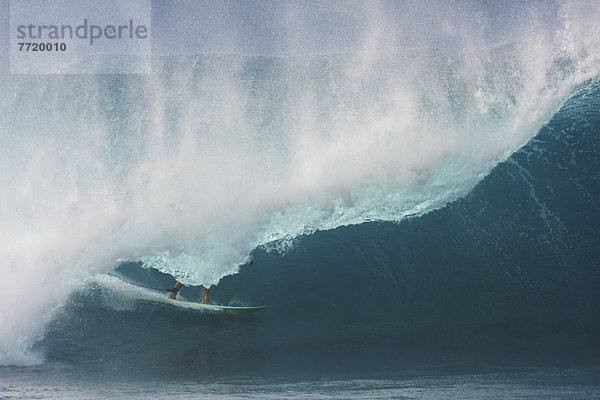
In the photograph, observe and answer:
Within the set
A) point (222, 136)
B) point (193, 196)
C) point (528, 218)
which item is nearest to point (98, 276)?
point (193, 196)

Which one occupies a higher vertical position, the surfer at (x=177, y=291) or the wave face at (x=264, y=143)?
the wave face at (x=264, y=143)

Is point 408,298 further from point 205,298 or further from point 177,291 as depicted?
point 177,291

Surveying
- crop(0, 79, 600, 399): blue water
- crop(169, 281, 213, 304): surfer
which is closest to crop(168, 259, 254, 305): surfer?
crop(169, 281, 213, 304): surfer

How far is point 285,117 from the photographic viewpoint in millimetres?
11000

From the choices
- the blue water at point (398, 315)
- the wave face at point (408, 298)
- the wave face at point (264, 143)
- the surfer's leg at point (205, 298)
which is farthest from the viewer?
the wave face at point (264, 143)

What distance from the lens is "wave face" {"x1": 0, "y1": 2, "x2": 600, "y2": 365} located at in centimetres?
902

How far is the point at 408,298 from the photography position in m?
8.10

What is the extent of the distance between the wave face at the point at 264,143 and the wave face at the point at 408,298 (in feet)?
0.73

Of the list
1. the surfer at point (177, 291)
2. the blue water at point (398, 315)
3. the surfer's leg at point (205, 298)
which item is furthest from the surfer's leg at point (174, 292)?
the surfer's leg at point (205, 298)

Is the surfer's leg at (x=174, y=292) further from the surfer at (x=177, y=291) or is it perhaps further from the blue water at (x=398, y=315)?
the blue water at (x=398, y=315)

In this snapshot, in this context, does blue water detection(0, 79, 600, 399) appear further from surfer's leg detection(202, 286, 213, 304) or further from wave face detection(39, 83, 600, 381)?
surfer's leg detection(202, 286, 213, 304)

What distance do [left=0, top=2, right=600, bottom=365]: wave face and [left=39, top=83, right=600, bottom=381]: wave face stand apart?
0.22m

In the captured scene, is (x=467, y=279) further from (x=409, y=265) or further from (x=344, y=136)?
(x=344, y=136)

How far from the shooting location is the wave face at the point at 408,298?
6.87 m
